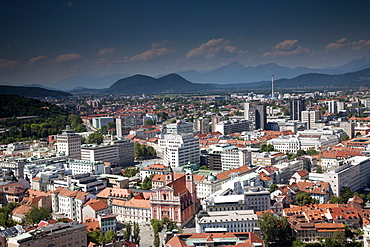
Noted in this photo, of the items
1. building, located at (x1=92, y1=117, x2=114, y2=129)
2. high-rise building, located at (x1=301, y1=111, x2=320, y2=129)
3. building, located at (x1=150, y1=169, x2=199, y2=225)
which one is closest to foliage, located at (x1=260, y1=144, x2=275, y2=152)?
building, located at (x1=150, y1=169, x2=199, y2=225)

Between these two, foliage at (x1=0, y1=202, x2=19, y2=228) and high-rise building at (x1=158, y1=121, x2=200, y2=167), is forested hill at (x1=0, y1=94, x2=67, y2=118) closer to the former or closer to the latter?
high-rise building at (x1=158, y1=121, x2=200, y2=167)

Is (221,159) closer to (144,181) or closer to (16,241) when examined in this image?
(144,181)

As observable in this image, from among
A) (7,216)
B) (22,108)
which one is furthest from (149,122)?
(7,216)

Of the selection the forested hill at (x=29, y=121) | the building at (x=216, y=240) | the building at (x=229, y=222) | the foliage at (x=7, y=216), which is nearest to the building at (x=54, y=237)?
the building at (x=216, y=240)

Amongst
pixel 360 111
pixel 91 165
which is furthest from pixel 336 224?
pixel 360 111

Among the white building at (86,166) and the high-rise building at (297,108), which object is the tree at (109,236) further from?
the high-rise building at (297,108)

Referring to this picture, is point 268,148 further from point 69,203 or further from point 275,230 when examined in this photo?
point 69,203

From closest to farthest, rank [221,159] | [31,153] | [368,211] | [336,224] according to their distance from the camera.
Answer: [336,224] < [368,211] < [221,159] < [31,153]
